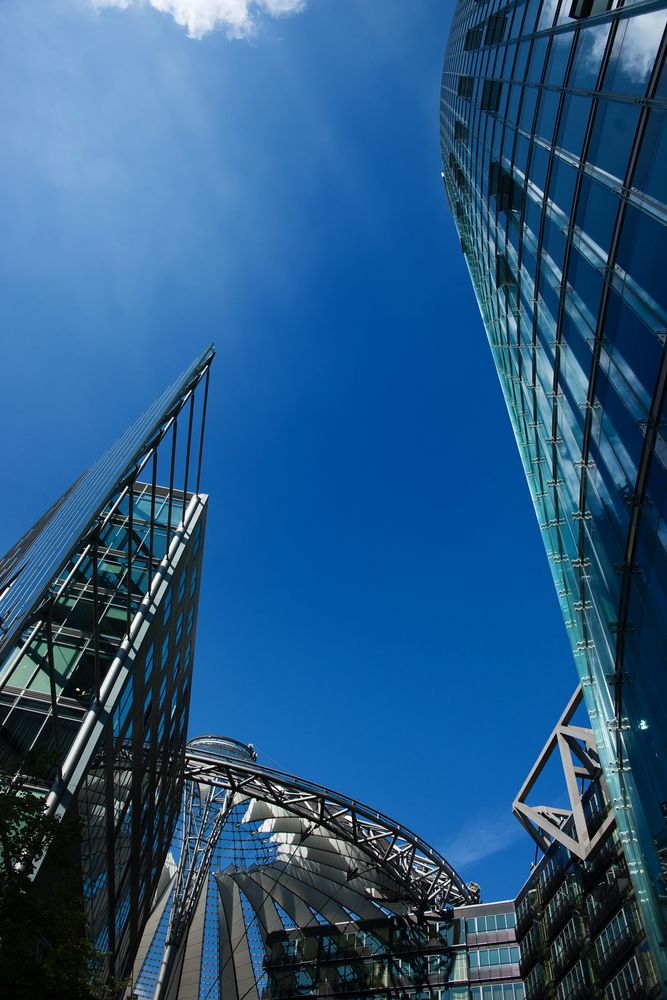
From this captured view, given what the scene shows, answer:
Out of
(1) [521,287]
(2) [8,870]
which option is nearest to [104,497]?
(2) [8,870]

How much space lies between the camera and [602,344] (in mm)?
13352

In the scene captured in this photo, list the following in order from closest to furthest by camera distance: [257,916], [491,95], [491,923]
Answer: [491,95] < [491,923] < [257,916]

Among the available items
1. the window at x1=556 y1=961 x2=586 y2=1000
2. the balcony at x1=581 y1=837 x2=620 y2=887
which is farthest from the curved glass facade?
the window at x1=556 y1=961 x2=586 y2=1000

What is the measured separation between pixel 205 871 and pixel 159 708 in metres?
34.9

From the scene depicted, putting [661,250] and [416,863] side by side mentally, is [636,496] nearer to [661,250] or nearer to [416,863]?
[661,250]

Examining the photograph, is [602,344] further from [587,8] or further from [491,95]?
[491,95]

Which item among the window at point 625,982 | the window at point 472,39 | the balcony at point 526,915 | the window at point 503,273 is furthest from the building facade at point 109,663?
the balcony at point 526,915

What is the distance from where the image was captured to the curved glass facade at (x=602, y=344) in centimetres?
1108

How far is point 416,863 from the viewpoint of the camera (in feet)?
185

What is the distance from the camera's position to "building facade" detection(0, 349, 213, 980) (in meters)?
19.8

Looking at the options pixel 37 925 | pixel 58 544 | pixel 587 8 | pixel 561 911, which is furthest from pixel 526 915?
pixel 587 8

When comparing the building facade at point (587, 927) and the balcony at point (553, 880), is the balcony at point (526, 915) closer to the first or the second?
the building facade at point (587, 927)

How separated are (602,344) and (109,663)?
19483 mm

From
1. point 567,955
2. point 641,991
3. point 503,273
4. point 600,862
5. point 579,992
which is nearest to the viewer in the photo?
point 503,273
